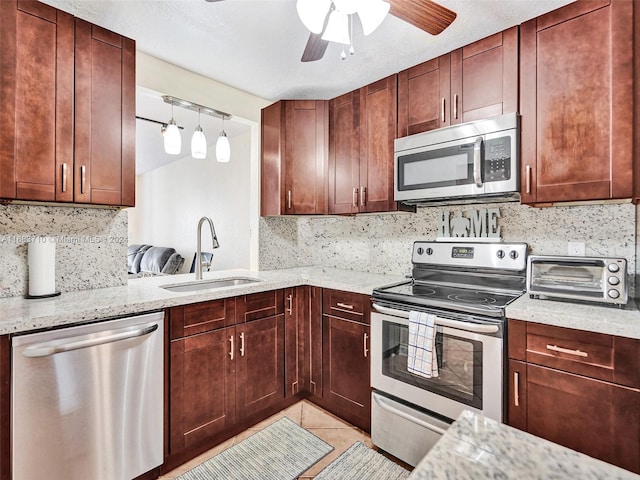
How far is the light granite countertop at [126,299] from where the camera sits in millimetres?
1438

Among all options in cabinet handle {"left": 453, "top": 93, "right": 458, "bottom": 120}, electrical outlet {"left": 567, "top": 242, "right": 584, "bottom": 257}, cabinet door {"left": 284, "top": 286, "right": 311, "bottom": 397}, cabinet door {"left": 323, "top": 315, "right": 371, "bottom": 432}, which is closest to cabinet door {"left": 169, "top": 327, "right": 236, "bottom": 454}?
cabinet door {"left": 284, "top": 286, "right": 311, "bottom": 397}

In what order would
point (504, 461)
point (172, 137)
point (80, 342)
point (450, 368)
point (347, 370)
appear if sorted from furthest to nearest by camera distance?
point (172, 137) < point (347, 370) < point (450, 368) < point (80, 342) < point (504, 461)

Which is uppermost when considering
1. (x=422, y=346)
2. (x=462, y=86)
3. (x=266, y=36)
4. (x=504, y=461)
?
(x=266, y=36)

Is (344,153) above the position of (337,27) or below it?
below

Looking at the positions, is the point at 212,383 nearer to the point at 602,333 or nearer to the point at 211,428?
the point at 211,428

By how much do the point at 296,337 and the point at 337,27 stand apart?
1952 mm

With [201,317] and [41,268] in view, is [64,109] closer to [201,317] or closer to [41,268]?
[41,268]

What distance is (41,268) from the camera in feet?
5.90

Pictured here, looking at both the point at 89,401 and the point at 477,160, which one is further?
the point at 477,160

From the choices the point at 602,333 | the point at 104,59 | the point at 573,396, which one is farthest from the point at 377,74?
the point at 573,396

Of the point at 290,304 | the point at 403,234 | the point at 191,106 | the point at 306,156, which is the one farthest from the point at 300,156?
the point at 290,304

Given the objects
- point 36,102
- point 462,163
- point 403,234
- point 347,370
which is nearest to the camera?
point 36,102

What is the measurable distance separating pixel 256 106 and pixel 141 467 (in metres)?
2.68

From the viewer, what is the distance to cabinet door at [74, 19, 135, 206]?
5.72ft
